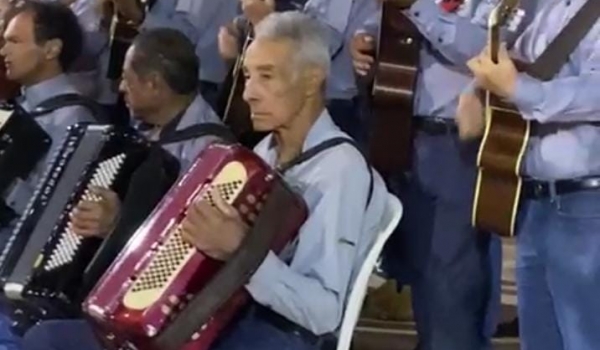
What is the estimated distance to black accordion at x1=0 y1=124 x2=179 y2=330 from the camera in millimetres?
2865

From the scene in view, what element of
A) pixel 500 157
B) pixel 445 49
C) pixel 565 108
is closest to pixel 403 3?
pixel 445 49

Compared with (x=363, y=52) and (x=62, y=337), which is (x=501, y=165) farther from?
(x=62, y=337)

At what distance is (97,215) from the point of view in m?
2.85

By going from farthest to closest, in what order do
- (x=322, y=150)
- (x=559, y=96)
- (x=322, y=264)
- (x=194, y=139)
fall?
(x=194, y=139) → (x=322, y=150) → (x=322, y=264) → (x=559, y=96)

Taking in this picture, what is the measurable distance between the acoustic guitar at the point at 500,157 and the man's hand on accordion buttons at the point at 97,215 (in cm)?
81

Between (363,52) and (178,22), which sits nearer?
(363,52)

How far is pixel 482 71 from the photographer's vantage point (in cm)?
234

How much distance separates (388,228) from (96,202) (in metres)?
0.69

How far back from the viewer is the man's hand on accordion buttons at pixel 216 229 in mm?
2328

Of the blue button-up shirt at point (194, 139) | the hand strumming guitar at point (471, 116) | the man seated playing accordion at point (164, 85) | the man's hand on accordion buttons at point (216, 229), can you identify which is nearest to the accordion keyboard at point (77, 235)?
the blue button-up shirt at point (194, 139)

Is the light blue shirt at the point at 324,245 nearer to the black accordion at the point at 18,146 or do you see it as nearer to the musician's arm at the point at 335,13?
the musician's arm at the point at 335,13

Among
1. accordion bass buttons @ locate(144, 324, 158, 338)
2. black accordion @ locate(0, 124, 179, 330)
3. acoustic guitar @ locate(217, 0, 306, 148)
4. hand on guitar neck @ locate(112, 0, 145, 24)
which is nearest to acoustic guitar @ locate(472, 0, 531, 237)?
accordion bass buttons @ locate(144, 324, 158, 338)

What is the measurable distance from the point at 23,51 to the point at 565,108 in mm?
1776

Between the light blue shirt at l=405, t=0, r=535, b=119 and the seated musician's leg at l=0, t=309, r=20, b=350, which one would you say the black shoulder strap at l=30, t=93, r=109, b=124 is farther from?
the light blue shirt at l=405, t=0, r=535, b=119
